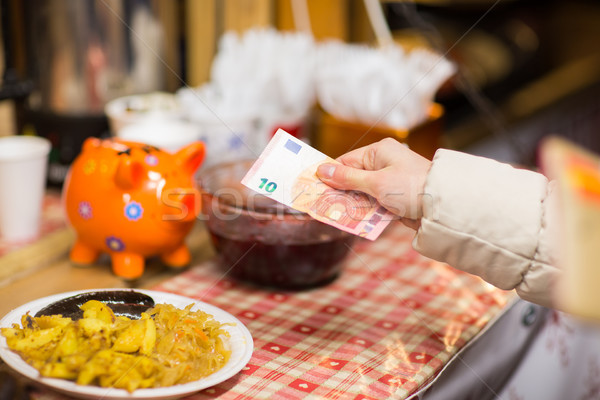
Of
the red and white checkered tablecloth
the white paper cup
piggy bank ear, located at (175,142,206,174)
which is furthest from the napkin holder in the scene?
the white paper cup

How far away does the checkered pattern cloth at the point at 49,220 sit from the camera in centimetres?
113

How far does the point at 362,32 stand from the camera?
1.98 metres

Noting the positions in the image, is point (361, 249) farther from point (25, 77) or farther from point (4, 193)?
point (25, 77)

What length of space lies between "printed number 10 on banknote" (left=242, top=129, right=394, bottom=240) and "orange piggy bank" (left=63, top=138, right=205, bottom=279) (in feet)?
0.69

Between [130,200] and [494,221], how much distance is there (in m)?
0.54

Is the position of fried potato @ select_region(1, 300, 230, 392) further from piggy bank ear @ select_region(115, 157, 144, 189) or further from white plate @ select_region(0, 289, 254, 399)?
piggy bank ear @ select_region(115, 157, 144, 189)

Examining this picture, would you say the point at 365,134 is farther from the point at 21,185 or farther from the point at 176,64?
the point at 21,185

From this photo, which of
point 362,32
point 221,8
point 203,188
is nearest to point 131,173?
point 203,188

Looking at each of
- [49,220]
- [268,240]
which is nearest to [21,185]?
[49,220]

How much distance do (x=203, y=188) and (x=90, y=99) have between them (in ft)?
1.54

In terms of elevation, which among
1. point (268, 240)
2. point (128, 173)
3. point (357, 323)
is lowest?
point (357, 323)

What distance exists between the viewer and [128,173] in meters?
0.94

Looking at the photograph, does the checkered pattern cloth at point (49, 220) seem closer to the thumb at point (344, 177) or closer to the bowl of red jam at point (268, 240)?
the bowl of red jam at point (268, 240)

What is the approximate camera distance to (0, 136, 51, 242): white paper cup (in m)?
1.06
